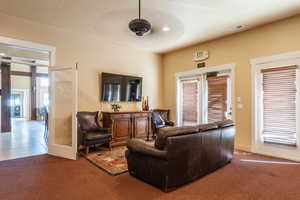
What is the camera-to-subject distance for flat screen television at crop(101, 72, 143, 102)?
5102 mm

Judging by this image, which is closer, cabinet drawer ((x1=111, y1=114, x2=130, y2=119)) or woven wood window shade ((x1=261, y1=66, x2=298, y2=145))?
woven wood window shade ((x1=261, y1=66, x2=298, y2=145))

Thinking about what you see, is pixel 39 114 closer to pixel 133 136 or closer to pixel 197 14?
pixel 133 136

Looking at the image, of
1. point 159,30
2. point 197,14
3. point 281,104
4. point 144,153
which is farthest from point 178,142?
point 281,104

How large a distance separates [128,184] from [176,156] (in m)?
0.89

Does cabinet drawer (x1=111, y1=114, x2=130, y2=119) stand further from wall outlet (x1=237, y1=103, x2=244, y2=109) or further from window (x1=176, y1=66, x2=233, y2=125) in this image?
wall outlet (x1=237, y1=103, x2=244, y2=109)

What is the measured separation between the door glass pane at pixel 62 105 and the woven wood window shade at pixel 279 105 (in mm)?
4632

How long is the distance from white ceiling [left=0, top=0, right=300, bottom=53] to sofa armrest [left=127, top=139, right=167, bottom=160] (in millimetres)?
2265

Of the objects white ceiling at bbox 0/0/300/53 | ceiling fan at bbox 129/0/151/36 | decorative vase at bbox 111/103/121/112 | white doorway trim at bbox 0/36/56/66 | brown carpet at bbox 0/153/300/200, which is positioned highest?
white ceiling at bbox 0/0/300/53

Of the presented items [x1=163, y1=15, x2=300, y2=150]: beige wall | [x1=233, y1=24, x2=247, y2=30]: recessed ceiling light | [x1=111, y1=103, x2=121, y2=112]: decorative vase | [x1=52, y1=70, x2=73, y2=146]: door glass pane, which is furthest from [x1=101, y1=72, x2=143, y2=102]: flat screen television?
[x1=233, y1=24, x2=247, y2=30]: recessed ceiling light

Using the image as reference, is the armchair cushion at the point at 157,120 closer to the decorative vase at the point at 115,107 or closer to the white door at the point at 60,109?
the decorative vase at the point at 115,107

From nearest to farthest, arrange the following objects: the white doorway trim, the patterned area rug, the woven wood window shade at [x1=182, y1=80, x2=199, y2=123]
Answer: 1. the patterned area rug
2. the white doorway trim
3. the woven wood window shade at [x1=182, y1=80, x2=199, y2=123]

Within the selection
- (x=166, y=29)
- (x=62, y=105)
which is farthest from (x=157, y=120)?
(x=166, y=29)

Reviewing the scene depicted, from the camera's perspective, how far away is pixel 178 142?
7.84ft

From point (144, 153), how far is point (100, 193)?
80 centimetres
